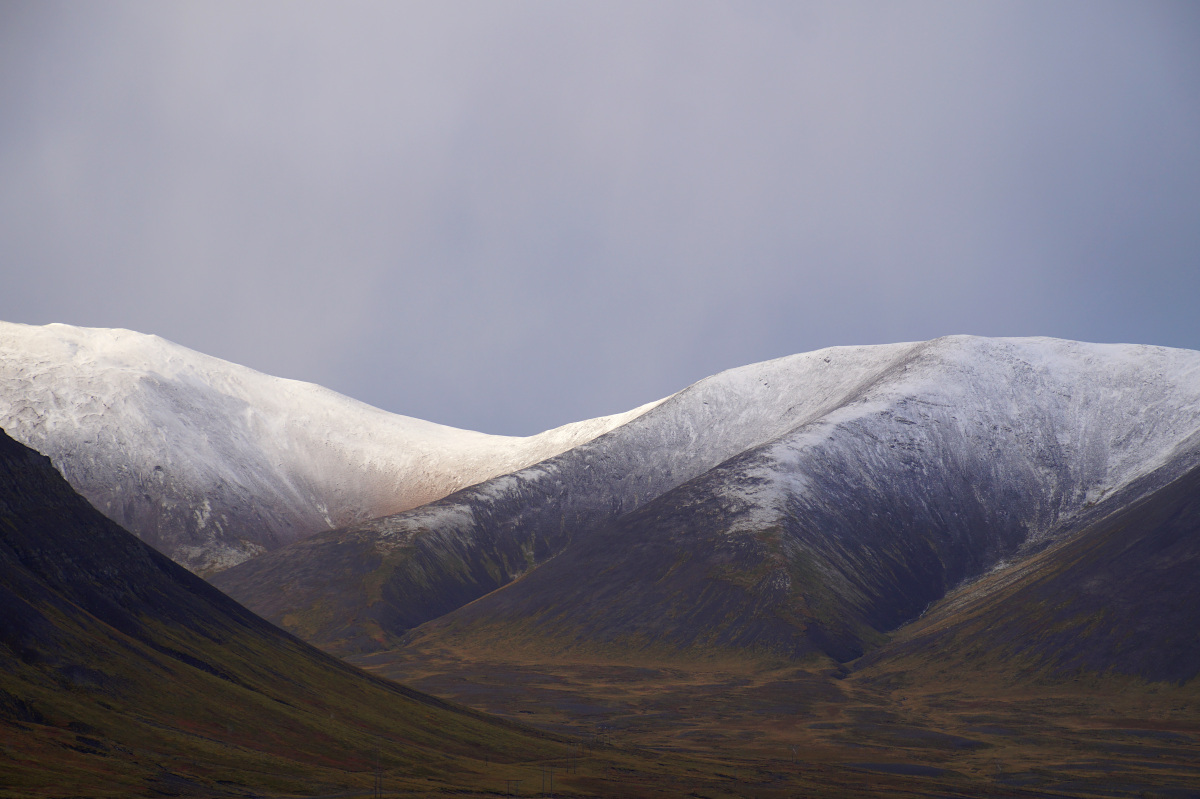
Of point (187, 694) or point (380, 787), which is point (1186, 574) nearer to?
point (380, 787)

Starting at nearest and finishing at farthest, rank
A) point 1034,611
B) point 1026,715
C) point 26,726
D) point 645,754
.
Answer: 1. point 26,726
2. point 645,754
3. point 1026,715
4. point 1034,611

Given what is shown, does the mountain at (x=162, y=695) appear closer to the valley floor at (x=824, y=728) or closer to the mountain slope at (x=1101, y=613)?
the valley floor at (x=824, y=728)

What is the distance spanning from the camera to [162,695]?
83.8 m

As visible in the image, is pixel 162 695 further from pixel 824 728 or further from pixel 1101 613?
pixel 1101 613

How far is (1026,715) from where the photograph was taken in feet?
460

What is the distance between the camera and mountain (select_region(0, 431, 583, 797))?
67.9 metres

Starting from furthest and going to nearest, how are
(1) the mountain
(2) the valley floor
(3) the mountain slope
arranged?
(3) the mountain slope
(2) the valley floor
(1) the mountain

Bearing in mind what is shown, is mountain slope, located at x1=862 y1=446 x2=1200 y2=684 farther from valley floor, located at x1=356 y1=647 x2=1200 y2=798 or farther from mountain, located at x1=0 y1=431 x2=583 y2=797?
mountain, located at x1=0 y1=431 x2=583 y2=797

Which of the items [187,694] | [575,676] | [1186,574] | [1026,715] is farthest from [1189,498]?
[187,694]

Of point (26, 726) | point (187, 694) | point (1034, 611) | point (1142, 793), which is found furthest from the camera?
point (1034, 611)

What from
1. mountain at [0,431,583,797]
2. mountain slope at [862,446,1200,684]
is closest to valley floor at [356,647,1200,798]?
mountain slope at [862,446,1200,684]

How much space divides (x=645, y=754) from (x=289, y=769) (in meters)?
47.5

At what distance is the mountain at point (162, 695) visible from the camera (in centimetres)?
6794

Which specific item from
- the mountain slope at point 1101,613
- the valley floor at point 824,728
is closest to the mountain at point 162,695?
the valley floor at point 824,728
